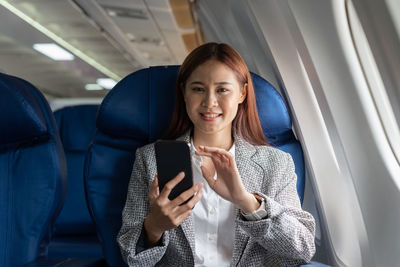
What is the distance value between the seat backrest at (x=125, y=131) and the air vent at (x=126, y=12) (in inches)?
213

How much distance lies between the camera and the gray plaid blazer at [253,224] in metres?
1.62

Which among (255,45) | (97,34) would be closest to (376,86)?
(255,45)

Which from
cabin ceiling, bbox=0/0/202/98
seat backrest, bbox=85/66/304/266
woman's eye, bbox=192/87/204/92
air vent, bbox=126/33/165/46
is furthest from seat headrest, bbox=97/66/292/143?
air vent, bbox=126/33/165/46

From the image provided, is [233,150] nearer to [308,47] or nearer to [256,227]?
[256,227]

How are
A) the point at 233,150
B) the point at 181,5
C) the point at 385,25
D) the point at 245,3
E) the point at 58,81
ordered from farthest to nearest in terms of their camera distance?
the point at 58,81, the point at 181,5, the point at 245,3, the point at 233,150, the point at 385,25

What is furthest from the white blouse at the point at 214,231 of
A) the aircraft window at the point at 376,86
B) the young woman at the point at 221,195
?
the aircraft window at the point at 376,86

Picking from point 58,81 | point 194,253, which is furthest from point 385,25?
point 58,81

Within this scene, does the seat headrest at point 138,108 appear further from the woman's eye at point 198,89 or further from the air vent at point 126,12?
the air vent at point 126,12

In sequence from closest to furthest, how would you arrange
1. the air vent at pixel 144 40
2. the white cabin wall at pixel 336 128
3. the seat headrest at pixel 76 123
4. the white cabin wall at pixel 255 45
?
1. the white cabin wall at pixel 336 128
2. the white cabin wall at pixel 255 45
3. the seat headrest at pixel 76 123
4. the air vent at pixel 144 40

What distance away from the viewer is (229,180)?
1.58m

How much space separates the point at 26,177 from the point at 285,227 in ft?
3.35

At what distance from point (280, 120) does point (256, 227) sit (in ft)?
1.93

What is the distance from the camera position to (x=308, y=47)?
2156 mm

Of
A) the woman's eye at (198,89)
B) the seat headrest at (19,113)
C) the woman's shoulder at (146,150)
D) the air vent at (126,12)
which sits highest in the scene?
the air vent at (126,12)
